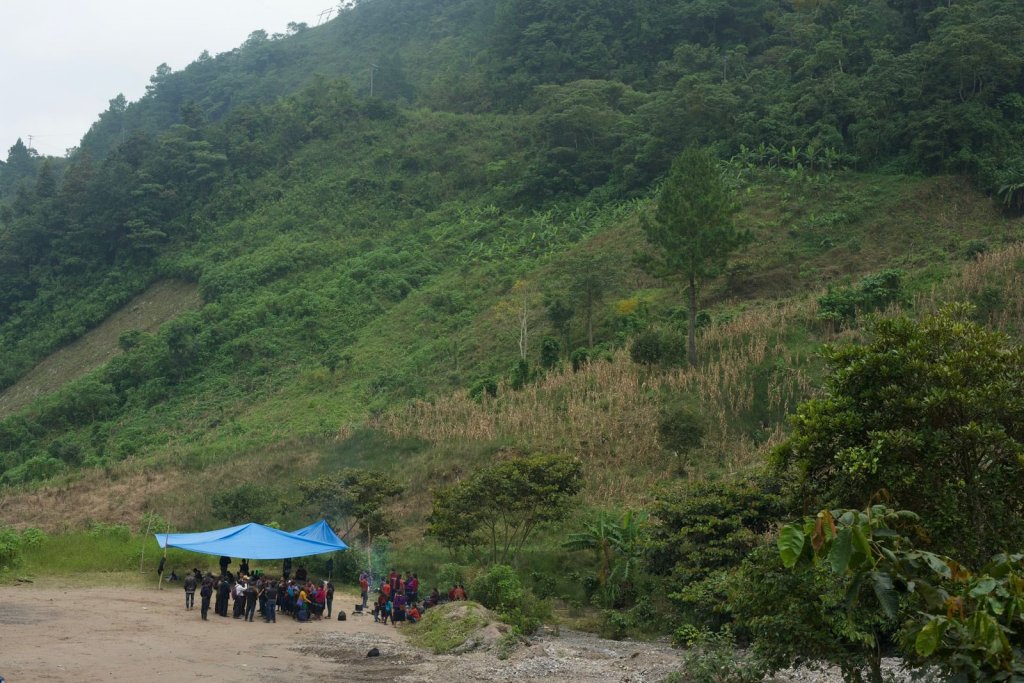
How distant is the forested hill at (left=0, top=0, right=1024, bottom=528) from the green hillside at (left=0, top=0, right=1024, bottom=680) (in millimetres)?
216

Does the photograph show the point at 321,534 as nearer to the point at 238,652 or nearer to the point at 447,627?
the point at 447,627

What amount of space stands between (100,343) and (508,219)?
25.1m

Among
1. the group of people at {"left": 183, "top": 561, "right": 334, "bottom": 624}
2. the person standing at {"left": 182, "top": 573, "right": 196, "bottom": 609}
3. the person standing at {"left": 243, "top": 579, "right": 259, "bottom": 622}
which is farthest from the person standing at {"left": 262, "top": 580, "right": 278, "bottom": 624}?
the person standing at {"left": 182, "top": 573, "right": 196, "bottom": 609}

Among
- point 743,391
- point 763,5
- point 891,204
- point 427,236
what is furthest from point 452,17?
point 743,391

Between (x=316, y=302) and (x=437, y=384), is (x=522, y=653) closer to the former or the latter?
Answer: (x=437, y=384)

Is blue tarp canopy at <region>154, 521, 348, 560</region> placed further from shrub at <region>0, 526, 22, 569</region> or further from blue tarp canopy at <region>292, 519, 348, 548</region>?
shrub at <region>0, 526, 22, 569</region>

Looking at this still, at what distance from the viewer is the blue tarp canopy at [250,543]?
66.4ft

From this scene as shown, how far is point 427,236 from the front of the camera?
2247 inches

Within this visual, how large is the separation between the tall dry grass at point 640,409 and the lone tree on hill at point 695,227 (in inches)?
69.0

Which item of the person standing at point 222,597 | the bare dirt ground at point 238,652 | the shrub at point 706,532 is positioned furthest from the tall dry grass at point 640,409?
the person standing at point 222,597

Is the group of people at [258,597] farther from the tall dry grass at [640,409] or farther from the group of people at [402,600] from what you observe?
the tall dry grass at [640,409]

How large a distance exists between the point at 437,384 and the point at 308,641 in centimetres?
2172

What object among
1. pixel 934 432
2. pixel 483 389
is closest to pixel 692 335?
pixel 483 389

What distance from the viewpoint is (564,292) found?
141 feet
